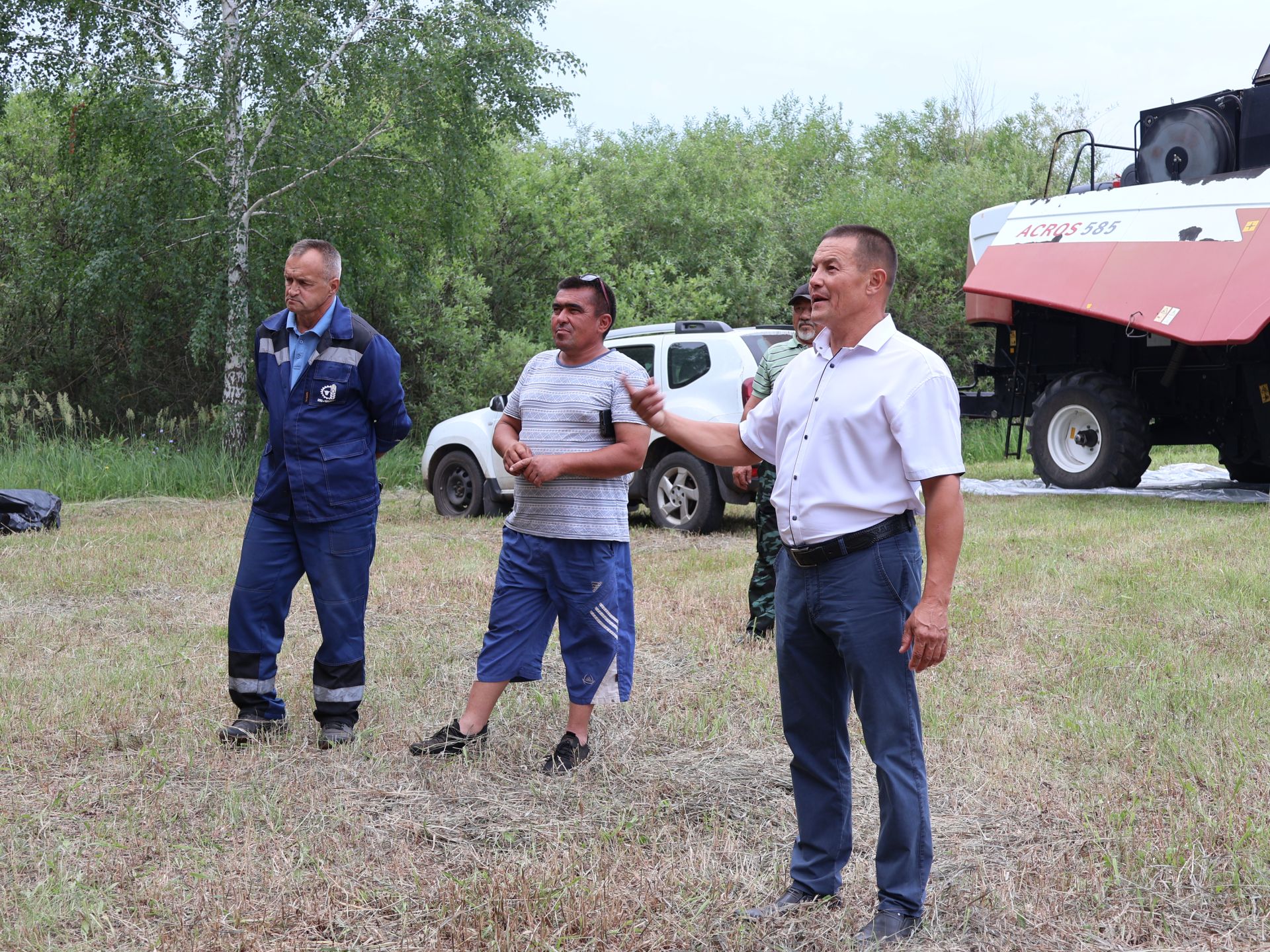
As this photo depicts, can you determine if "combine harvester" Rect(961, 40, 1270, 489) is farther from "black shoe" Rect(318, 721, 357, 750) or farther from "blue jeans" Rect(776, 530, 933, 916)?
"blue jeans" Rect(776, 530, 933, 916)

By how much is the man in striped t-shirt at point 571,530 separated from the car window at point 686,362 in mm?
6362

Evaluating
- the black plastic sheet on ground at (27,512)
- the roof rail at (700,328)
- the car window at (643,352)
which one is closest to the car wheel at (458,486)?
the car window at (643,352)

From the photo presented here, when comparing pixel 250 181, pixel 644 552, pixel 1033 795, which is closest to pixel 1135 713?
pixel 1033 795

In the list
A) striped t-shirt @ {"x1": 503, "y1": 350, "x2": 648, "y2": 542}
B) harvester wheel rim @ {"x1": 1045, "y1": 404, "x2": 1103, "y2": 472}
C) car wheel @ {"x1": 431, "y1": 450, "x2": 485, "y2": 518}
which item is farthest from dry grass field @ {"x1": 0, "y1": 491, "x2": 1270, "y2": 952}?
harvester wheel rim @ {"x1": 1045, "y1": 404, "x2": 1103, "y2": 472}

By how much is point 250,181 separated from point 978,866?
15.2 metres

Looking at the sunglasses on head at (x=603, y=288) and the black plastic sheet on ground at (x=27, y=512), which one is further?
the black plastic sheet on ground at (x=27, y=512)

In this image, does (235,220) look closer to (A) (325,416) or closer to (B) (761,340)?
(B) (761,340)

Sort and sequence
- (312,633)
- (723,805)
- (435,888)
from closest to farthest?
(435,888) < (723,805) < (312,633)

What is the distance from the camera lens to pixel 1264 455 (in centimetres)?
1256

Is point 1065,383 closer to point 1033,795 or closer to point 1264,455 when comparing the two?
point 1264,455

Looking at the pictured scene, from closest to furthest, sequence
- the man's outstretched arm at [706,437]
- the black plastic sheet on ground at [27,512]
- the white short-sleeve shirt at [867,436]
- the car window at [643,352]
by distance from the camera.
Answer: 1. the white short-sleeve shirt at [867,436]
2. the man's outstretched arm at [706,437]
3. the black plastic sheet on ground at [27,512]
4. the car window at [643,352]

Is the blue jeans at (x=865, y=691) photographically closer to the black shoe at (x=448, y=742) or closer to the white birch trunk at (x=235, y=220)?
the black shoe at (x=448, y=742)

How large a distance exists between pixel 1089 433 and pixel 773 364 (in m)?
8.16

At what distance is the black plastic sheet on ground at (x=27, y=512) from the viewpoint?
454 inches
